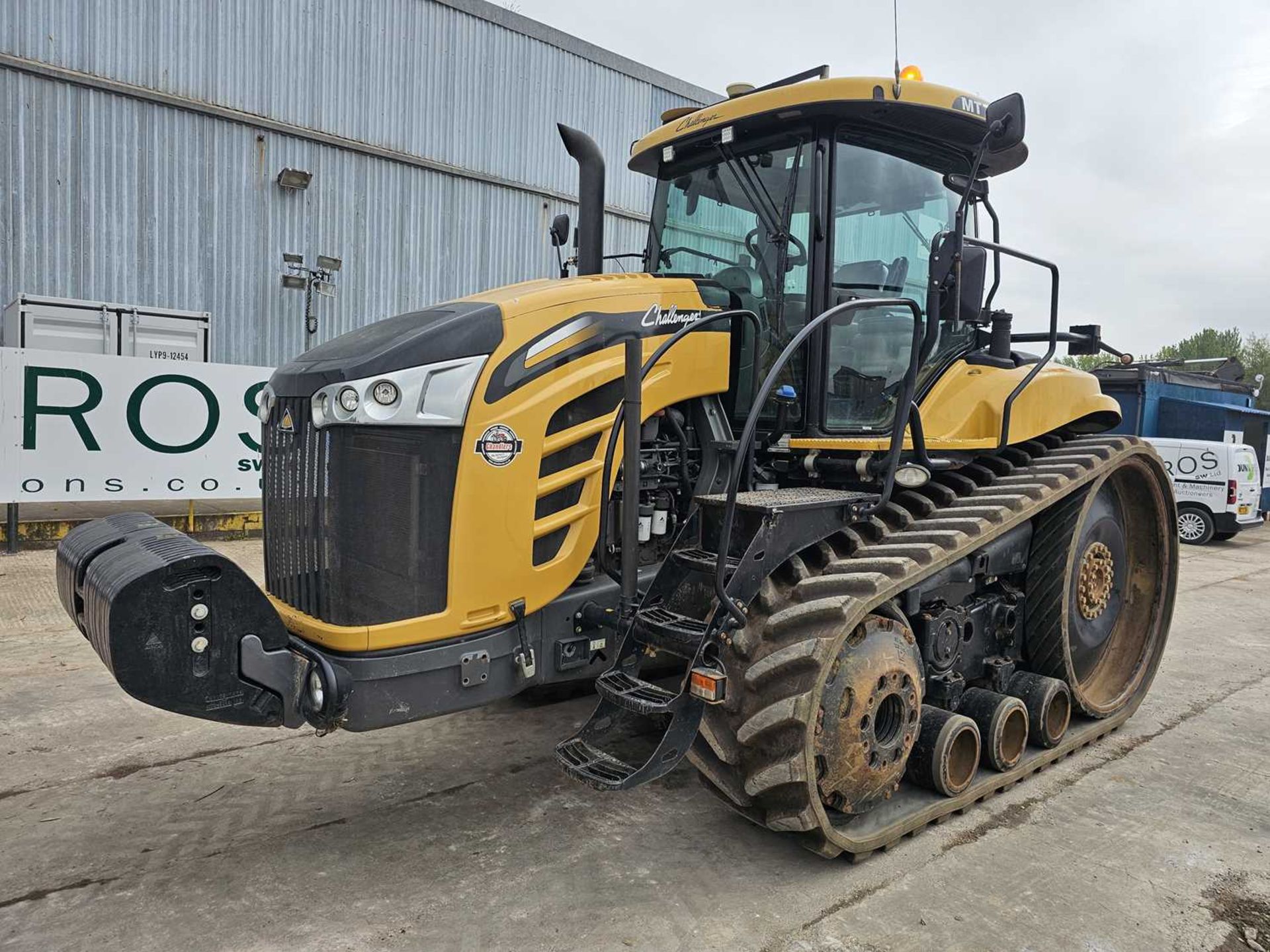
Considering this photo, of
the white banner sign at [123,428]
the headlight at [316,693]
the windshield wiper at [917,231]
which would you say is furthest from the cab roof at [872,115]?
the white banner sign at [123,428]

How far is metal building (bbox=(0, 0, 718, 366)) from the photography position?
36.6 feet

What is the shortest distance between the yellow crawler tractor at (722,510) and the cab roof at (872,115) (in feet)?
0.05

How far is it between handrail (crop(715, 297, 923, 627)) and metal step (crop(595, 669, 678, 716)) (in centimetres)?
37

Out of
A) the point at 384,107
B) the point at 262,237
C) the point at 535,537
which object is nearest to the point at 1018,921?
the point at 535,537

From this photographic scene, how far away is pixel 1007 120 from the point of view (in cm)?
355

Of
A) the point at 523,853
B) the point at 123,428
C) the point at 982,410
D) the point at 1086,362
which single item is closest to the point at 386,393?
the point at 523,853

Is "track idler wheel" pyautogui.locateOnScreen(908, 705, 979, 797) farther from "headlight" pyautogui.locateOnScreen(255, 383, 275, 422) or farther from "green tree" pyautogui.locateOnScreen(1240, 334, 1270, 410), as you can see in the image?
"green tree" pyautogui.locateOnScreen(1240, 334, 1270, 410)

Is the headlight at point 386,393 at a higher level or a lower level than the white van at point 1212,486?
higher

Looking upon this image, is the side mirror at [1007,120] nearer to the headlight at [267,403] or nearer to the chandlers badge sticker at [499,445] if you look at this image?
the chandlers badge sticker at [499,445]

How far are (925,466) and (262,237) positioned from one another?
443 inches

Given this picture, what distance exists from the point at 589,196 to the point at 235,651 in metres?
2.42

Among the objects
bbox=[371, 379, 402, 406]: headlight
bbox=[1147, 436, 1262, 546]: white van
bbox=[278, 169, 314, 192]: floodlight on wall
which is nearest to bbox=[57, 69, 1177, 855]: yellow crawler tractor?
bbox=[371, 379, 402, 406]: headlight

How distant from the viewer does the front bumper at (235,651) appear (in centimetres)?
264

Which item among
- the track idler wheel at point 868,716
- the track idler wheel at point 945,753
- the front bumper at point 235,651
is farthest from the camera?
the track idler wheel at point 945,753
